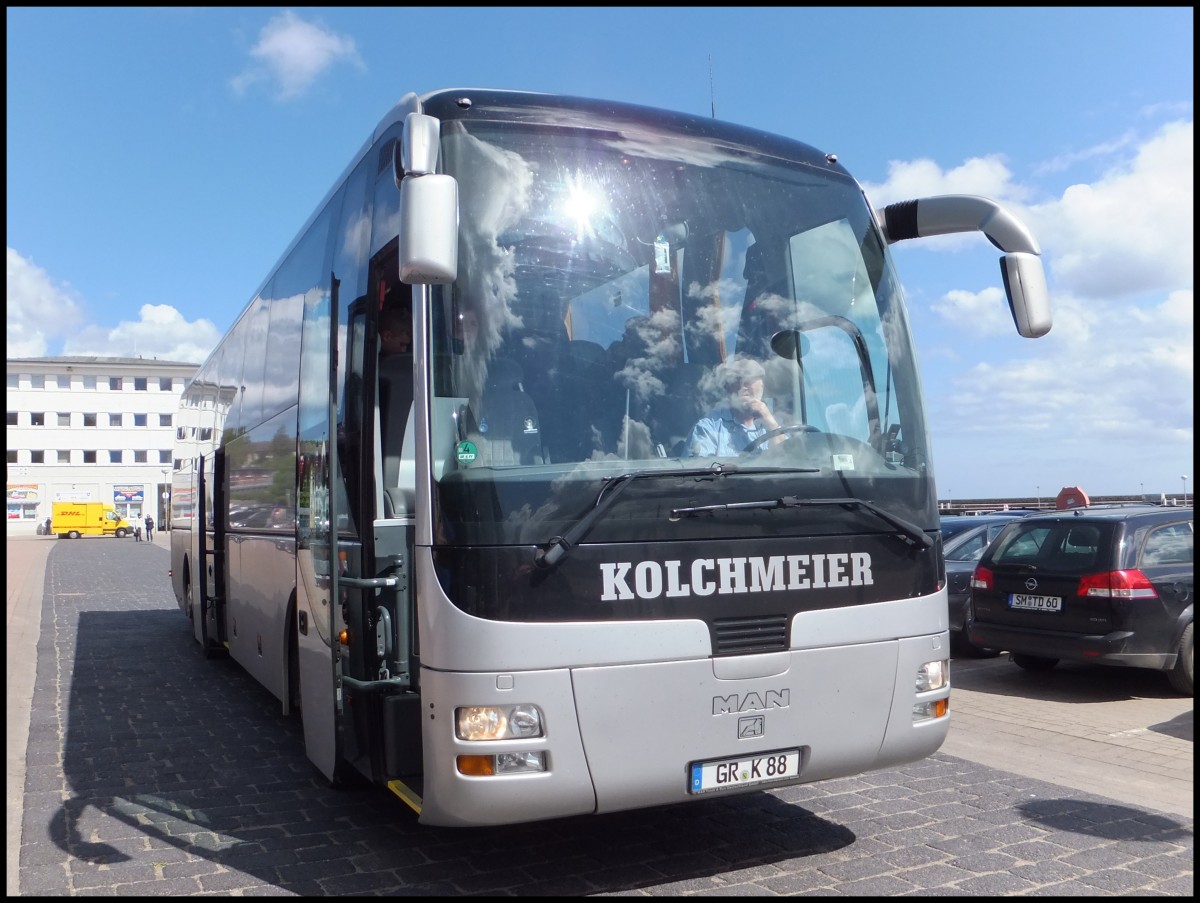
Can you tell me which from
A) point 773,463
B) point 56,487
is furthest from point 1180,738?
point 56,487

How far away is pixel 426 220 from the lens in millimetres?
4141

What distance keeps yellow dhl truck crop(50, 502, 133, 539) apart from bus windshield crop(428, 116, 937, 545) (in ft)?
266

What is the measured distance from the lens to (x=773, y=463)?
187 inches

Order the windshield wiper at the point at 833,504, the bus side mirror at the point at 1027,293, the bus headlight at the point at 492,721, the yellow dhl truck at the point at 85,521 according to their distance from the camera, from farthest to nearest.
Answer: the yellow dhl truck at the point at 85,521, the bus side mirror at the point at 1027,293, the windshield wiper at the point at 833,504, the bus headlight at the point at 492,721

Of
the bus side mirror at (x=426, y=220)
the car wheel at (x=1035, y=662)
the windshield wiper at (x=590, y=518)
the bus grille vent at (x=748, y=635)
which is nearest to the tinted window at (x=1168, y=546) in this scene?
the car wheel at (x=1035, y=662)

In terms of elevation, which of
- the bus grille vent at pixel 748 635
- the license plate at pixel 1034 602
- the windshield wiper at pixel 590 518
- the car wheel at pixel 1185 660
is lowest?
the car wheel at pixel 1185 660

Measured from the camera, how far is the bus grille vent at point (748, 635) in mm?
4598

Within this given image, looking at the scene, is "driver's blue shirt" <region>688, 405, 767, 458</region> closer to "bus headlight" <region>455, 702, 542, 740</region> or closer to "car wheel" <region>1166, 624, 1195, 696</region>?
"bus headlight" <region>455, 702, 542, 740</region>

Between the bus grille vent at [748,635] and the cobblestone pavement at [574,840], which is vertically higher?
the bus grille vent at [748,635]

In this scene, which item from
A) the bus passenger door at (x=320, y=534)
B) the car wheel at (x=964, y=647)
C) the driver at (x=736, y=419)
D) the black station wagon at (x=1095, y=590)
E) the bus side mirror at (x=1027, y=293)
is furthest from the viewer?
the car wheel at (x=964, y=647)

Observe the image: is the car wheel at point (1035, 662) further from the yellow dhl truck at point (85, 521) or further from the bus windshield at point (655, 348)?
the yellow dhl truck at point (85, 521)

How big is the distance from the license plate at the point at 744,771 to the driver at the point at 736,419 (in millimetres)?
1302

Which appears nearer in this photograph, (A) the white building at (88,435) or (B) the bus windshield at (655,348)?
(B) the bus windshield at (655,348)

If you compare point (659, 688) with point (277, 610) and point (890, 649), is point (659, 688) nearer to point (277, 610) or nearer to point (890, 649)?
point (890, 649)
